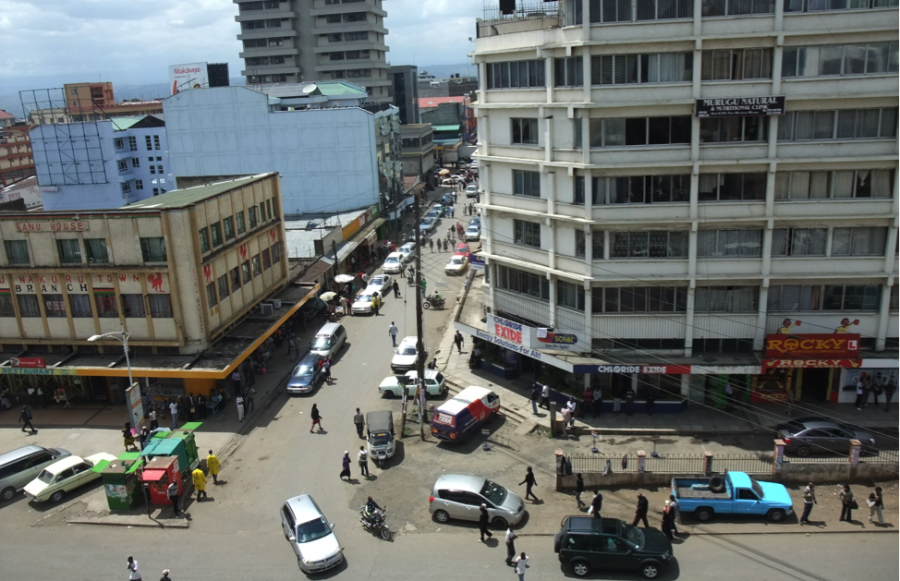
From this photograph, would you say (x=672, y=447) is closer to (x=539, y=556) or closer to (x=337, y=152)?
(x=539, y=556)

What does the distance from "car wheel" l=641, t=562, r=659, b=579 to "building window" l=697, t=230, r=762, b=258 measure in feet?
46.9

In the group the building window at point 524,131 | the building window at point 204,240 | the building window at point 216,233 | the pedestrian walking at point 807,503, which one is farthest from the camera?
the building window at point 216,233

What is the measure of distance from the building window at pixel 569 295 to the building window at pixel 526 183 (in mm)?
4401

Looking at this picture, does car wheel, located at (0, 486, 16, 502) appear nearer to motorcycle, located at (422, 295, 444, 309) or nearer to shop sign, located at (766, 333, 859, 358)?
motorcycle, located at (422, 295, 444, 309)

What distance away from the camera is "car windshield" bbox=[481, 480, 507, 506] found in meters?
24.3

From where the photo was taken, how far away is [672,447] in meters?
29.1

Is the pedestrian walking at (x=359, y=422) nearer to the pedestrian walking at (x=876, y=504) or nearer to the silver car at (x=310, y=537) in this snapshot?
the silver car at (x=310, y=537)

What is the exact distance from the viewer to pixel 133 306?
112 feet

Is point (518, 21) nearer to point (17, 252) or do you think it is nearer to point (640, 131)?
point (640, 131)

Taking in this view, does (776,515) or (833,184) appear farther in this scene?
(833,184)

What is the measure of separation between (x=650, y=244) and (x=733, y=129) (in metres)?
5.86

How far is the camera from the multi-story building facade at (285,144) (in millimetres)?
64500

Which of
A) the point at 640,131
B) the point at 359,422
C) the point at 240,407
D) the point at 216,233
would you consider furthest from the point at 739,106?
the point at 240,407

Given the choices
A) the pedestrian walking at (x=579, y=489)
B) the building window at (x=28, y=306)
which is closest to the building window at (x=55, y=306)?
the building window at (x=28, y=306)
